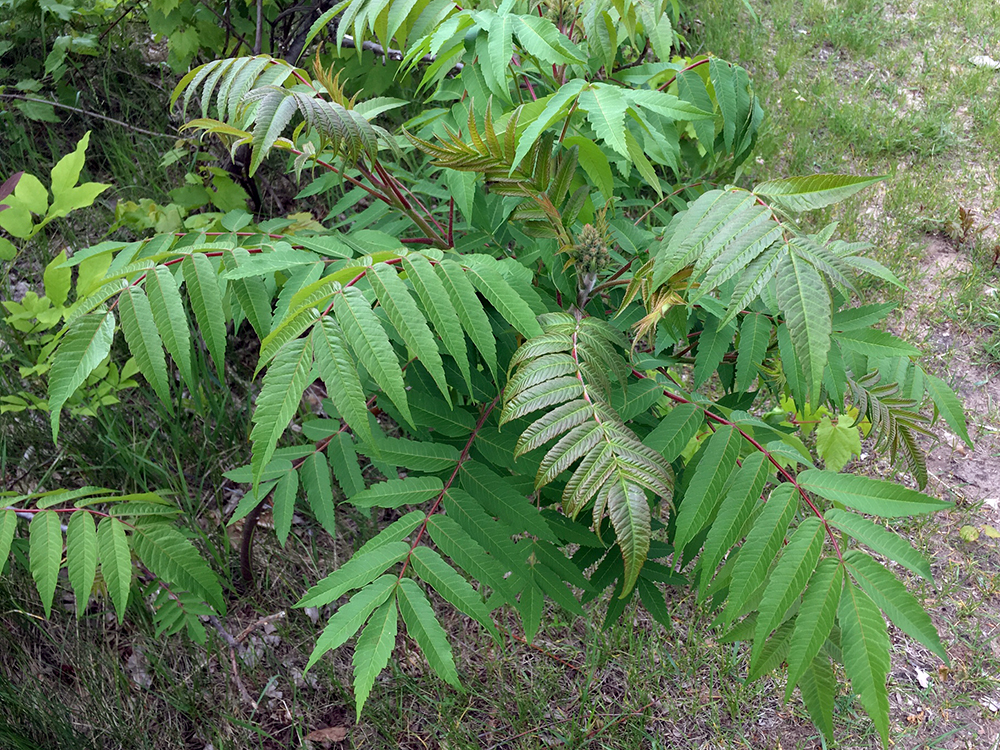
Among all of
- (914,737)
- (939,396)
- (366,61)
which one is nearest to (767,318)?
(939,396)

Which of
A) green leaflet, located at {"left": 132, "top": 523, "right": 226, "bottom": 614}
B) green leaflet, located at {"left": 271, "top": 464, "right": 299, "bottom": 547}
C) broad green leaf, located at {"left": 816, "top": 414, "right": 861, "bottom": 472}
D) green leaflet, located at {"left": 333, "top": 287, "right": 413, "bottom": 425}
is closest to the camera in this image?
green leaflet, located at {"left": 333, "top": 287, "right": 413, "bottom": 425}

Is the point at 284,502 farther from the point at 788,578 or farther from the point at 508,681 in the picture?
the point at 788,578

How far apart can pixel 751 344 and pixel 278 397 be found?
1.01m

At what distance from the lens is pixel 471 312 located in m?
1.28

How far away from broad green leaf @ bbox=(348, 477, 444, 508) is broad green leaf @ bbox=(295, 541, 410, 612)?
0.12m

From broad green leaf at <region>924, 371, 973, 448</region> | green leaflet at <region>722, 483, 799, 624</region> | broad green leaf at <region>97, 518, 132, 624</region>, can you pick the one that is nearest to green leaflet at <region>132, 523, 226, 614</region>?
broad green leaf at <region>97, 518, 132, 624</region>

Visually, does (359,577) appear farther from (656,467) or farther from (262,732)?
(262,732)

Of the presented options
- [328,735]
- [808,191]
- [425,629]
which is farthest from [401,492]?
[328,735]

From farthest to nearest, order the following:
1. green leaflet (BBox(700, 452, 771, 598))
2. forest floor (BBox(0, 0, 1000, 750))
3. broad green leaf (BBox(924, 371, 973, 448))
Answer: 1. forest floor (BBox(0, 0, 1000, 750))
2. broad green leaf (BBox(924, 371, 973, 448))
3. green leaflet (BBox(700, 452, 771, 598))

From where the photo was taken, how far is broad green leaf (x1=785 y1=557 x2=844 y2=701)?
107 cm

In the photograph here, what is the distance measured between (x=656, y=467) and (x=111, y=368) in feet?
7.06

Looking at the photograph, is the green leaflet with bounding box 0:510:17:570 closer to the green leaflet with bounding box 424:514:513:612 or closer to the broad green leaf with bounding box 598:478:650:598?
the green leaflet with bounding box 424:514:513:612

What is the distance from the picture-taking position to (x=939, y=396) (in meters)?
1.75

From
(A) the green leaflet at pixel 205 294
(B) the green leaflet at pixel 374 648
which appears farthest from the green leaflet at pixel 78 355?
(B) the green leaflet at pixel 374 648
